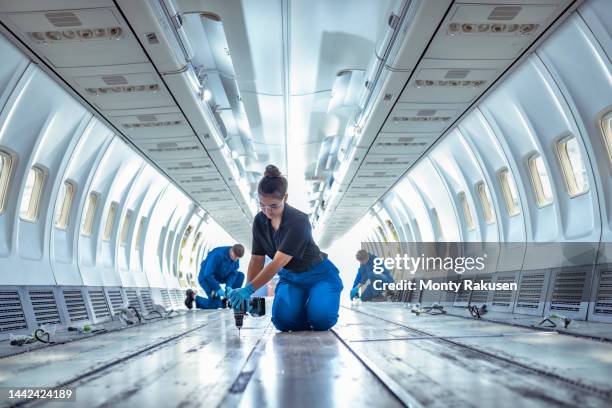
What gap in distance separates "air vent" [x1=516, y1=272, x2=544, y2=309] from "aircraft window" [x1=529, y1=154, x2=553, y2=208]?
4.72ft

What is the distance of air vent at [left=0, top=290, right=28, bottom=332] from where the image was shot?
7.45 metres

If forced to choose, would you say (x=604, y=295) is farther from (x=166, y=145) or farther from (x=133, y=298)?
(x=133, y=298)

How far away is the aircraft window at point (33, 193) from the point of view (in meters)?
9.73

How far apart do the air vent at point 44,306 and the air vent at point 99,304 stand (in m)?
1.62

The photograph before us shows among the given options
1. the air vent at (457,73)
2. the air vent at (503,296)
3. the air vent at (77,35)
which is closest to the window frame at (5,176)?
the air vent at (77,35)

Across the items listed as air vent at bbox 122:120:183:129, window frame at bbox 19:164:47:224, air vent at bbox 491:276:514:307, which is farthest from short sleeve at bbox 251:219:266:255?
air vent at bbox 491:276:514:307

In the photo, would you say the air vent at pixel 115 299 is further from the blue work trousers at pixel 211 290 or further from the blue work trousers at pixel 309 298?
the blue work trousers at pixel 309 298

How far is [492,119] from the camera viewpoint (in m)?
10.2

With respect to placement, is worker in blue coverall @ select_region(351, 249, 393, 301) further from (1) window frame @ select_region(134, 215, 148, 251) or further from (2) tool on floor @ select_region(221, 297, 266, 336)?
(2) tool on floor @ select_region(221, 297, 266, 336)

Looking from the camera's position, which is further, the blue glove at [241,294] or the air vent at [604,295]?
the air vent at [604,295]

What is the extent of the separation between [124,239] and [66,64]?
9.48 m

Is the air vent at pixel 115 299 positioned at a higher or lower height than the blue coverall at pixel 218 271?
lower

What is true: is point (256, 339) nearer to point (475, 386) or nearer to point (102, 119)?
point (475, 386)

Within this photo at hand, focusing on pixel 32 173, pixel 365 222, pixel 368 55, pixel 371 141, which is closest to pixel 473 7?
pixel 368 55
